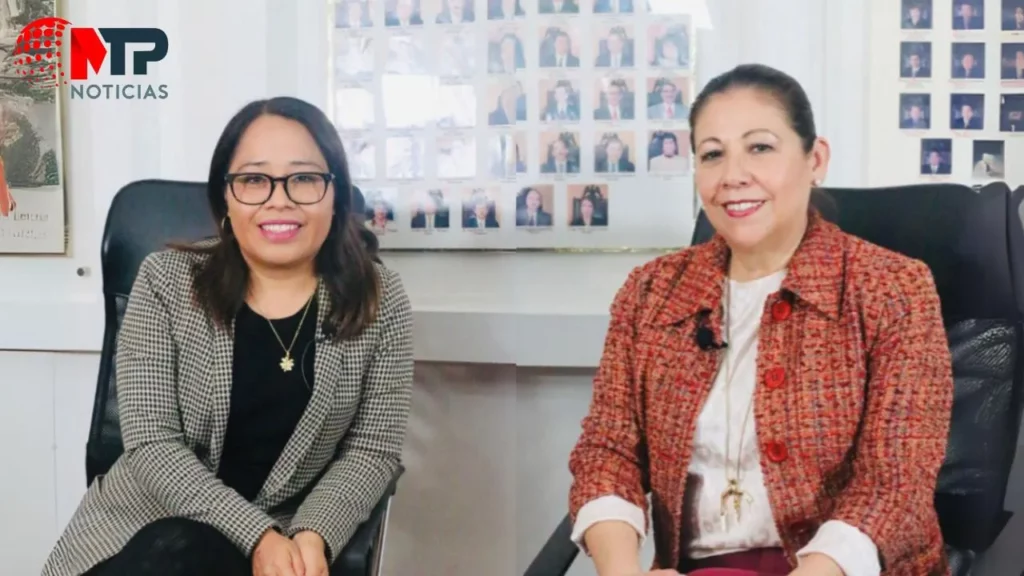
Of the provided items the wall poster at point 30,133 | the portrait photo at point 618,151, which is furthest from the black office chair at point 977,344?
the wall poster at point 30,133

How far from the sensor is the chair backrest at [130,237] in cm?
162

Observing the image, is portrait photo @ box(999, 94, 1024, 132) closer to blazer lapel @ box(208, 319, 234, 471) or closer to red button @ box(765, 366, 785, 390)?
red button @ box(765, 366, 785, 390)

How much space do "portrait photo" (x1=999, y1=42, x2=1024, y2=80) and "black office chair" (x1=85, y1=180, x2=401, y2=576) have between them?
1362 mm

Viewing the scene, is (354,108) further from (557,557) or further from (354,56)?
(557,557)

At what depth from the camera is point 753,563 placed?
3.94ft

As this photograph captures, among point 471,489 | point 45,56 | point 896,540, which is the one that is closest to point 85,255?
point 45,56

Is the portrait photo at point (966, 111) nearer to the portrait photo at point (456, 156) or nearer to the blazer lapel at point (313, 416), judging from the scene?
the portrait photo at point (456, 156)

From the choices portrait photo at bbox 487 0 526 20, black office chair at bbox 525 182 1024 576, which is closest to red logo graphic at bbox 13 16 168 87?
portrait photo at bbox 487 0 526 20

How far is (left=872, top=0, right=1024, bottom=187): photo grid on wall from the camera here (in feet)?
5.85

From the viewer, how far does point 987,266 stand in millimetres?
1307

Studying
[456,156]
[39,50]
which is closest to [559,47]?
[456,156]

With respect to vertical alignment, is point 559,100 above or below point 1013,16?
below

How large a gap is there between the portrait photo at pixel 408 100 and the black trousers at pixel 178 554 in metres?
1.05

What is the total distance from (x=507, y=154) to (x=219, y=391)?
0.86 m
